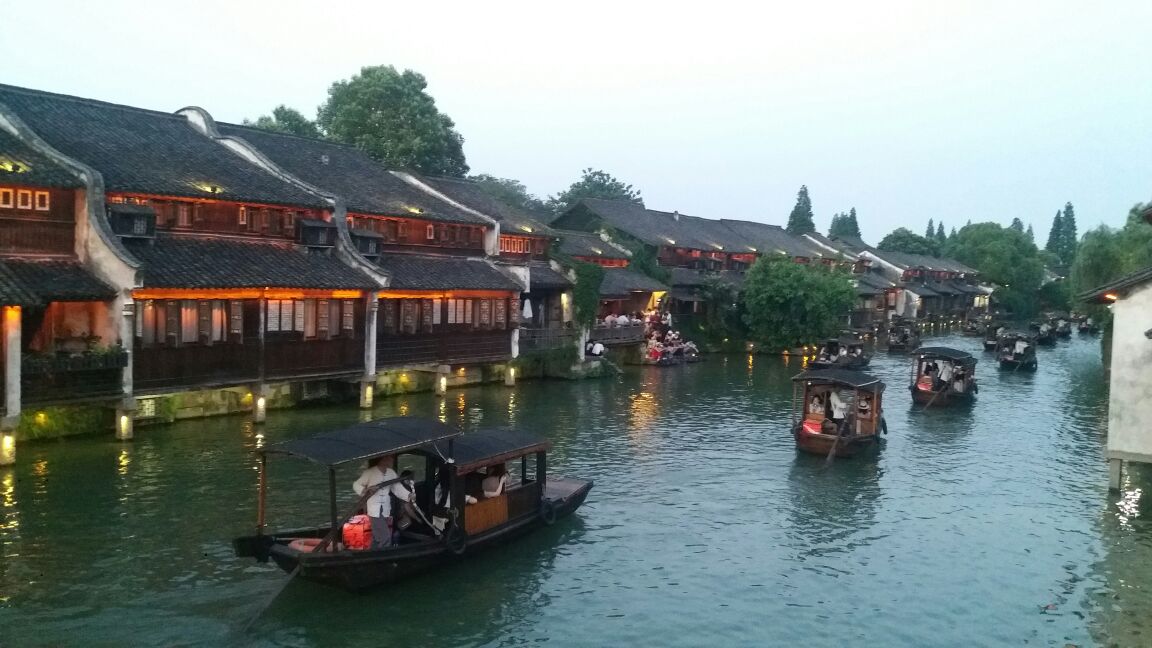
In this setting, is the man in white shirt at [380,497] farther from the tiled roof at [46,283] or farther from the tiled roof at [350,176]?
the tiled roof at [350,176]

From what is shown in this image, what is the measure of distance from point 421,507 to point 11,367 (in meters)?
11.7

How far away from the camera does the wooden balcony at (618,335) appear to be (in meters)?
50.3

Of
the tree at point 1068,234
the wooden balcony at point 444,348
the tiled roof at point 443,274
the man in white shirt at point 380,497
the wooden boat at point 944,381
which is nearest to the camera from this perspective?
the man in white shirt at point 380,497

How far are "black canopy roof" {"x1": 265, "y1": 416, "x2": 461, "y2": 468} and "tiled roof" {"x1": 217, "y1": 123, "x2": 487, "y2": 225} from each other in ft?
64.5

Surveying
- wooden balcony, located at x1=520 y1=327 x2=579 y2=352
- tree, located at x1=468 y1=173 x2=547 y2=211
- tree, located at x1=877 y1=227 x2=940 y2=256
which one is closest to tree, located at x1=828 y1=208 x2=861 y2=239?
tree, located at x1=877 y1=227 x2=940 y2=256

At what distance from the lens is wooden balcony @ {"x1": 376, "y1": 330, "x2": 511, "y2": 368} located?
115ft

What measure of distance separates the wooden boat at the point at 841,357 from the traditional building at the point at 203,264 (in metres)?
26.5

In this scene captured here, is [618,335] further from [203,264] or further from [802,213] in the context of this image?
[802,213]

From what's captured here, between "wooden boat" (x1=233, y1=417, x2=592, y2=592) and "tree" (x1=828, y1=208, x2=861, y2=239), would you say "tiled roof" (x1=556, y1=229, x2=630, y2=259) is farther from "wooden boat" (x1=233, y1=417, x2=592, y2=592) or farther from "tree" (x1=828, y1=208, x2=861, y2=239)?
"tree" (x1=828, y1=208, x2=861, y2=239)

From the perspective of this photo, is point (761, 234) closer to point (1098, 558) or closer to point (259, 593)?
point (1098, 558)

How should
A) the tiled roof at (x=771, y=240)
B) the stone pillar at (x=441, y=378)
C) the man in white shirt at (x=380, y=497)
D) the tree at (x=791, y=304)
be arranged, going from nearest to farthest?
the man in white shirt at (x=380, y=497) → the stone pillar at (x=441, y=378) → the tree at (x=791, y=304) → the tiled roof at (x=771, y=240)

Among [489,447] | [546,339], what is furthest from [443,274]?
[489,447]

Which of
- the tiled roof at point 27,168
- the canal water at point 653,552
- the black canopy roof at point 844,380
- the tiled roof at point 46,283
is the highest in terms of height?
the tiled roof at point 27,168

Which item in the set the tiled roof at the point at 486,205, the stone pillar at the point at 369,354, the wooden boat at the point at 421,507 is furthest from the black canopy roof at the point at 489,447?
the tiled roof at the point at 486,205
